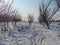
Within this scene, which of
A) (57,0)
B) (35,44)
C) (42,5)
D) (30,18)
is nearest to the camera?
(35,44)

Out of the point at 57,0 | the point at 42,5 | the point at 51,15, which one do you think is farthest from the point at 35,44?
the point at 51,15

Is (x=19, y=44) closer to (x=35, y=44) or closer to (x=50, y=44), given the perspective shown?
(x=35, y=44)

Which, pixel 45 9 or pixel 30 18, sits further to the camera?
pixel 30 18

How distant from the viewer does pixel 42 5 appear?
46.4 ft

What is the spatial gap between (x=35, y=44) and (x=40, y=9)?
751 centimetres

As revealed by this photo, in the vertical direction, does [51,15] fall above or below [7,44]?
above

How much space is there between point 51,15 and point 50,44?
7.04 metres

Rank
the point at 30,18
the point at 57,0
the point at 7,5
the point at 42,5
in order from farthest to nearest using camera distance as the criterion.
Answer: the point at 30,18, the point at 42,5, the point at 57,0, the point at 7,5

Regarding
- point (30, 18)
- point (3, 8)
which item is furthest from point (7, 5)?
point (30, 18)

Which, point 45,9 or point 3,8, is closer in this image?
point 3,8

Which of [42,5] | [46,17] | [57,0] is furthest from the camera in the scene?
[46,17]

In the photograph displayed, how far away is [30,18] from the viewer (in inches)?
1164

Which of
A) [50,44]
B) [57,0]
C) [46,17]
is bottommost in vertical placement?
[50,44]

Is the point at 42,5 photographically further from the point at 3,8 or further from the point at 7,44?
the point at 3,8
